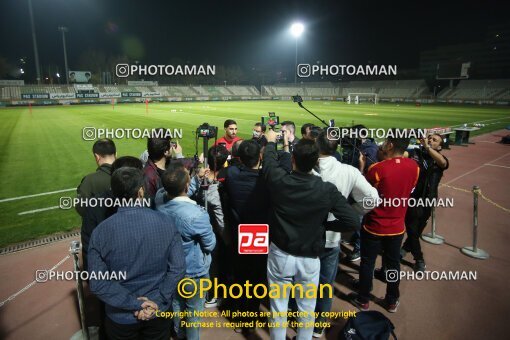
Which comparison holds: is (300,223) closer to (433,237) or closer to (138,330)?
(138,330)

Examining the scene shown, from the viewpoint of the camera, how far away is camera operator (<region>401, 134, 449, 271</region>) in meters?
5.24

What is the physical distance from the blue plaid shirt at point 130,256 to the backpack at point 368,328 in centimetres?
231

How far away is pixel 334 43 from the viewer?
74.4 metres

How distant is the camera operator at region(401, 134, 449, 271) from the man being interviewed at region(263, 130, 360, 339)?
2.84 meters

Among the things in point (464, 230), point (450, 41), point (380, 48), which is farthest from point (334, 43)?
point (464, 230)

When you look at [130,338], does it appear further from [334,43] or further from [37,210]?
[334,43]

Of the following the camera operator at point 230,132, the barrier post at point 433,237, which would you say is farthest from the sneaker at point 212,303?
the barrier post at point 433,237

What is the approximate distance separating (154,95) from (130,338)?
6150 centimetres

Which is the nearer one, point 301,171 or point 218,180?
point 301,171

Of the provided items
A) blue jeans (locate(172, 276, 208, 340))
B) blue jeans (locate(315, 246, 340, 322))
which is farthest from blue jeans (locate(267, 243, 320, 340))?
blue jeans (locate(172, 276, 208, 340))

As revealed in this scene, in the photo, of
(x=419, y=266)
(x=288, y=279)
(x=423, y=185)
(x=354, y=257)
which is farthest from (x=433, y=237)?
(x=288, y=279)

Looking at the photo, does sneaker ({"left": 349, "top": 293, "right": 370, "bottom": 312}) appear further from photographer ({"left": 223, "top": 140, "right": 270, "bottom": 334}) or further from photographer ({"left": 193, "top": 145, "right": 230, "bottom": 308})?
photographer ({"left": 193, "top": 145, "right": 230, "bottom": 308})

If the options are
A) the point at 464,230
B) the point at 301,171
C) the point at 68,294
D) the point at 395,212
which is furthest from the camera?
the point at 464,230

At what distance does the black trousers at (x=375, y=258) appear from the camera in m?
4.16
